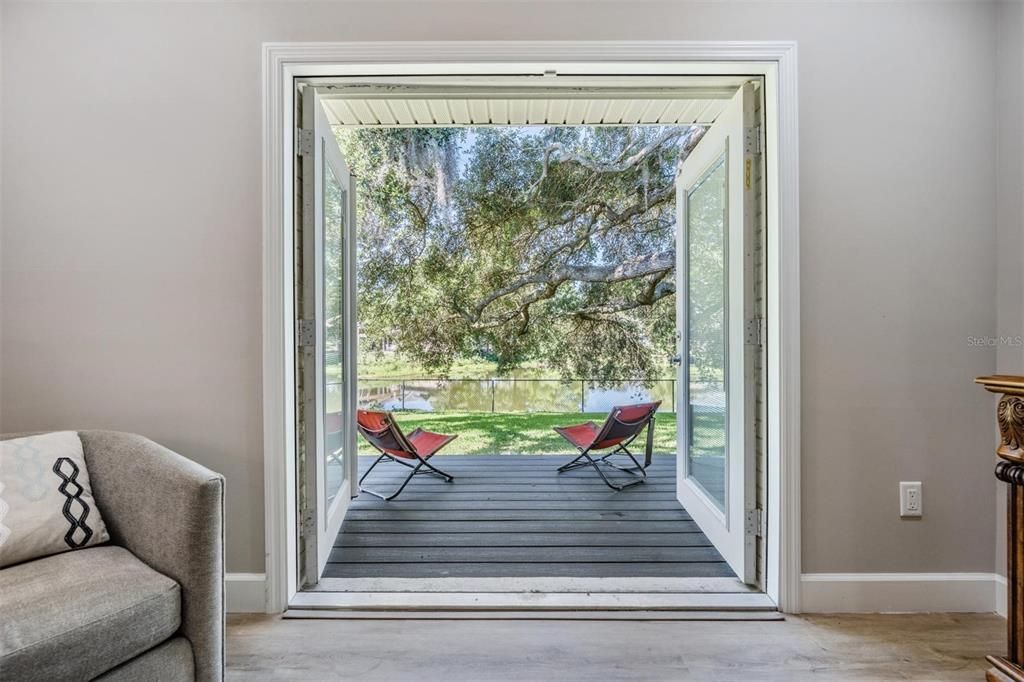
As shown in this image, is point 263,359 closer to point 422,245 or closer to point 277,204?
point 277,204

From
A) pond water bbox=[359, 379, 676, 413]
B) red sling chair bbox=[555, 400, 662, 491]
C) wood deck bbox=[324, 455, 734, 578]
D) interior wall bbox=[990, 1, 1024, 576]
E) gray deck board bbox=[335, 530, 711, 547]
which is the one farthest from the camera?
pond water bbox=[359, 379, 676, 413]

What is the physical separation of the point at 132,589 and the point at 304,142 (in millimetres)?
1593

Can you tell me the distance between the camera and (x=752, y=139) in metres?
1.88

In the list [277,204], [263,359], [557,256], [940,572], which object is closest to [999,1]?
[940,572]

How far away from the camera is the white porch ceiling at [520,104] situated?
7.30 feet

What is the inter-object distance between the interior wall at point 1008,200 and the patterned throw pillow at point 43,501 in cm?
313

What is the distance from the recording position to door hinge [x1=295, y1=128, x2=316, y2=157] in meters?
1.86

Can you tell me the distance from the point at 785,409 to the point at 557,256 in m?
4.53

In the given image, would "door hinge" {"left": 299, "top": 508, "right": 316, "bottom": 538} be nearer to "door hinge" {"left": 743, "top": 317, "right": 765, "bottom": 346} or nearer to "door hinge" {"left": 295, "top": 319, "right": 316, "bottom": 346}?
"door hinge" {"left": 295, "top": 319, "right": 316, "bottom": 346}

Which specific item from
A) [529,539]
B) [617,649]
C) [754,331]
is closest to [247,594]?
[529,539]

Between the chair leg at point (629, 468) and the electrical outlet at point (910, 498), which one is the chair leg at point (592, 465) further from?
the electrical outlet at point (910, 498)

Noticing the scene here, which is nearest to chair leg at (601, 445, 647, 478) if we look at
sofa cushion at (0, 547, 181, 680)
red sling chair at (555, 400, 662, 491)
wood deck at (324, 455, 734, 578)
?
red sling chair at (555, 400, 662, 491)

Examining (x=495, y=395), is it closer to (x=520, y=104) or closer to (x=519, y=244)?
(x=519, y=244)

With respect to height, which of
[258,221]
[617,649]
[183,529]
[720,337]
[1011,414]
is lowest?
[617,649]
